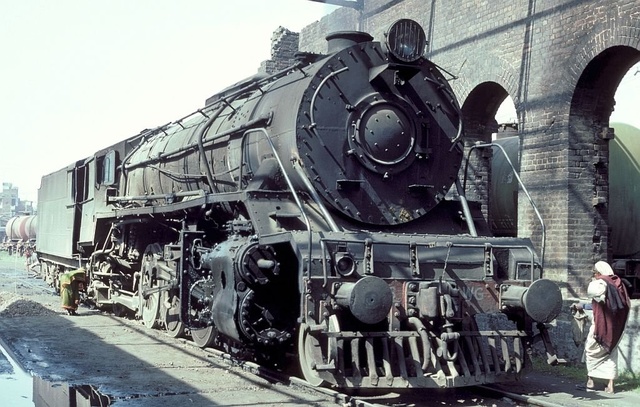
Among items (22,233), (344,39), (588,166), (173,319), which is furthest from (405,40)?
(22,233)

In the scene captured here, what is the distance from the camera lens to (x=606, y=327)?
24.9 ft

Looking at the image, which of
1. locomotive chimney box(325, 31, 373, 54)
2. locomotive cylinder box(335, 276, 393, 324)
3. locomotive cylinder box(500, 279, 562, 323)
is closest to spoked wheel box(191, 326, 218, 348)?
locomotive cylinder box(335, 276, 393, 324)

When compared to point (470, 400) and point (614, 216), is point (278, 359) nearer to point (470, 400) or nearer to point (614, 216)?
point (470, 400)

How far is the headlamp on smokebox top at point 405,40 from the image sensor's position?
7262 mm

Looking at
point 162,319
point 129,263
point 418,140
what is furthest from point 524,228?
point 129,263

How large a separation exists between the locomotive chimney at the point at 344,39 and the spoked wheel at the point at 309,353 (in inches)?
113

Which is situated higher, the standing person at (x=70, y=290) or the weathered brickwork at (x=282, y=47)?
the weathered brickwork at (x=282, y=47)

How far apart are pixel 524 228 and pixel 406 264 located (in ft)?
14.3

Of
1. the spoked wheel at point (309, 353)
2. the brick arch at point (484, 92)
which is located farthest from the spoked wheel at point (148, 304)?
the brick arch at point (484, 92)

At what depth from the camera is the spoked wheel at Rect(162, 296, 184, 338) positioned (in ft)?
31.3

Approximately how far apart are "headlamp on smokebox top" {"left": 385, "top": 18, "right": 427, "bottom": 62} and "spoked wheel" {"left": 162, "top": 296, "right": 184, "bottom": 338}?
4.18 m

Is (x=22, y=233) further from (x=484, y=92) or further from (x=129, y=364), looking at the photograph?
(x=129, y=364)

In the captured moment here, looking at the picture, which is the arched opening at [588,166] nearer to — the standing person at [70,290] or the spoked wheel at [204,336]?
the spoked wheel at [204,336]

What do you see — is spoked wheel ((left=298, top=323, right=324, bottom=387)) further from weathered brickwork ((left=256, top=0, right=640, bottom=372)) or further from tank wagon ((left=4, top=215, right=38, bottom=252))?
tank wagon ((left=4, top=215, right=38, bottom=252))
